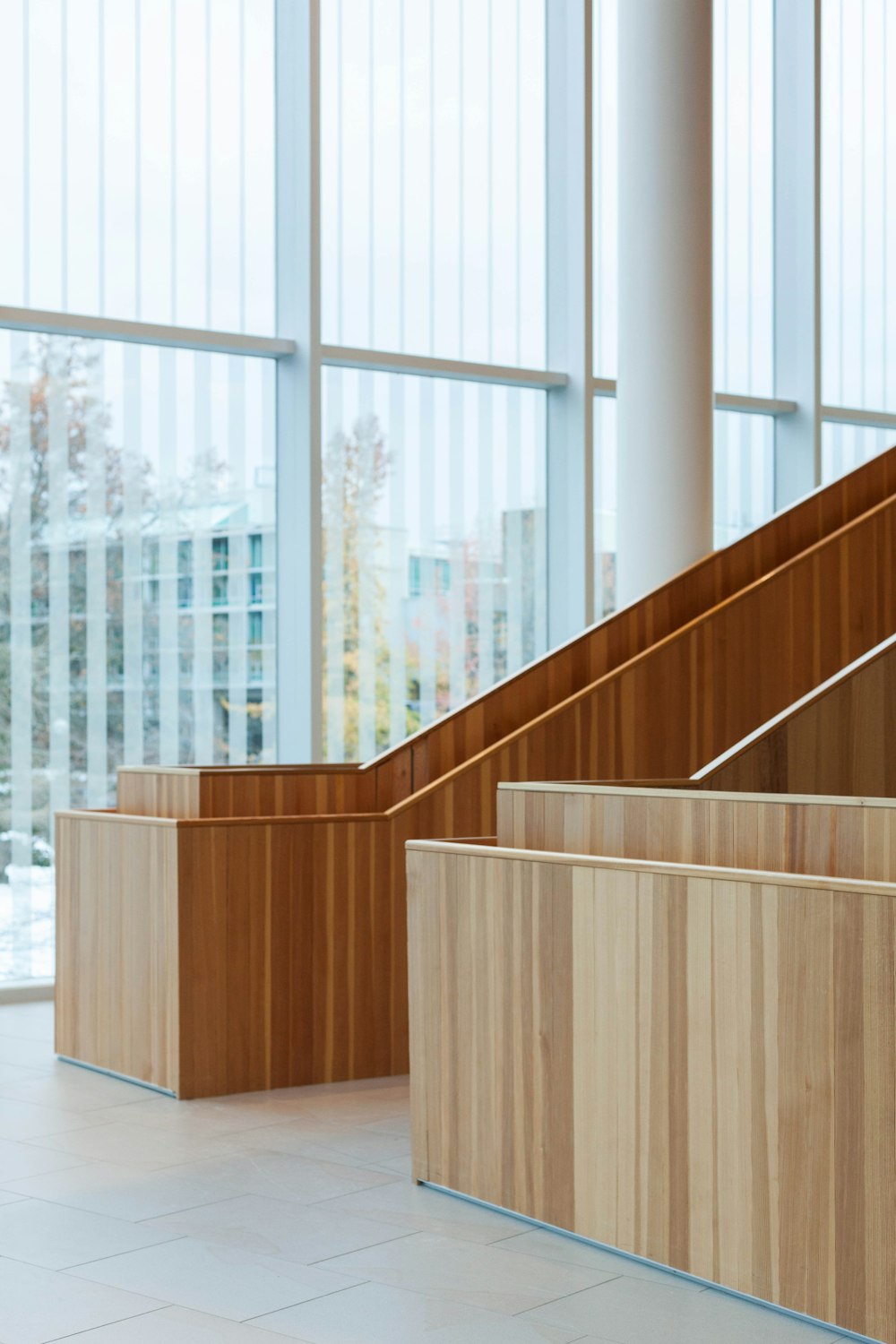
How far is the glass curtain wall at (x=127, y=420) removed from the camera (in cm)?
609

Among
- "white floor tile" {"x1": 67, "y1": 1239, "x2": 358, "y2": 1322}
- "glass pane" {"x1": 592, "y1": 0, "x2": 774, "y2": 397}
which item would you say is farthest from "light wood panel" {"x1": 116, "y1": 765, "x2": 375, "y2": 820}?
"glass pane" {"x1": 592, "y1": 0, "x2": 774, "y2": 397}

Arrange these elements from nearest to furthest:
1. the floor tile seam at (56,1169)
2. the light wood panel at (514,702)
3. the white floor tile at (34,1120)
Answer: the floor tile seam at (56,1169), the white floor tile at (34,1120), the light wood panel at (514,702)

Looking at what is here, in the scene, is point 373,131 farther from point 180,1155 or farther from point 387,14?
point 180,1155

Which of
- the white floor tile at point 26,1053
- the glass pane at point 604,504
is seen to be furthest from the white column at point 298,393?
the white floor tile at point 26,1053

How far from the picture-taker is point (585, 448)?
7.45 metres

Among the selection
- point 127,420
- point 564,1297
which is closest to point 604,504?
point 127,420

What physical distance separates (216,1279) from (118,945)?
174 cm

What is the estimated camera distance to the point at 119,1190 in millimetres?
3387

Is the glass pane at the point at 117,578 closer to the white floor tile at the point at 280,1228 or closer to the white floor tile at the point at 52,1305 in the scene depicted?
the white floor tile at the point at 280,1228

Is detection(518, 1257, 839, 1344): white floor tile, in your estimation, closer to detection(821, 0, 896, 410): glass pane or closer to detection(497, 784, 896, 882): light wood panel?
detection(497, 784, 896, 882): light wood panel

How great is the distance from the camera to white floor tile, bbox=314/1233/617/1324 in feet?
8.96

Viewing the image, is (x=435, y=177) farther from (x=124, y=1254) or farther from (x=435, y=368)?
(x=124, y=1254)

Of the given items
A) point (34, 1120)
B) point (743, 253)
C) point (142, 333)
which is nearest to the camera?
point (34, 1120)

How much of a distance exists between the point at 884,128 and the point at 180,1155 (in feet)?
23.1
